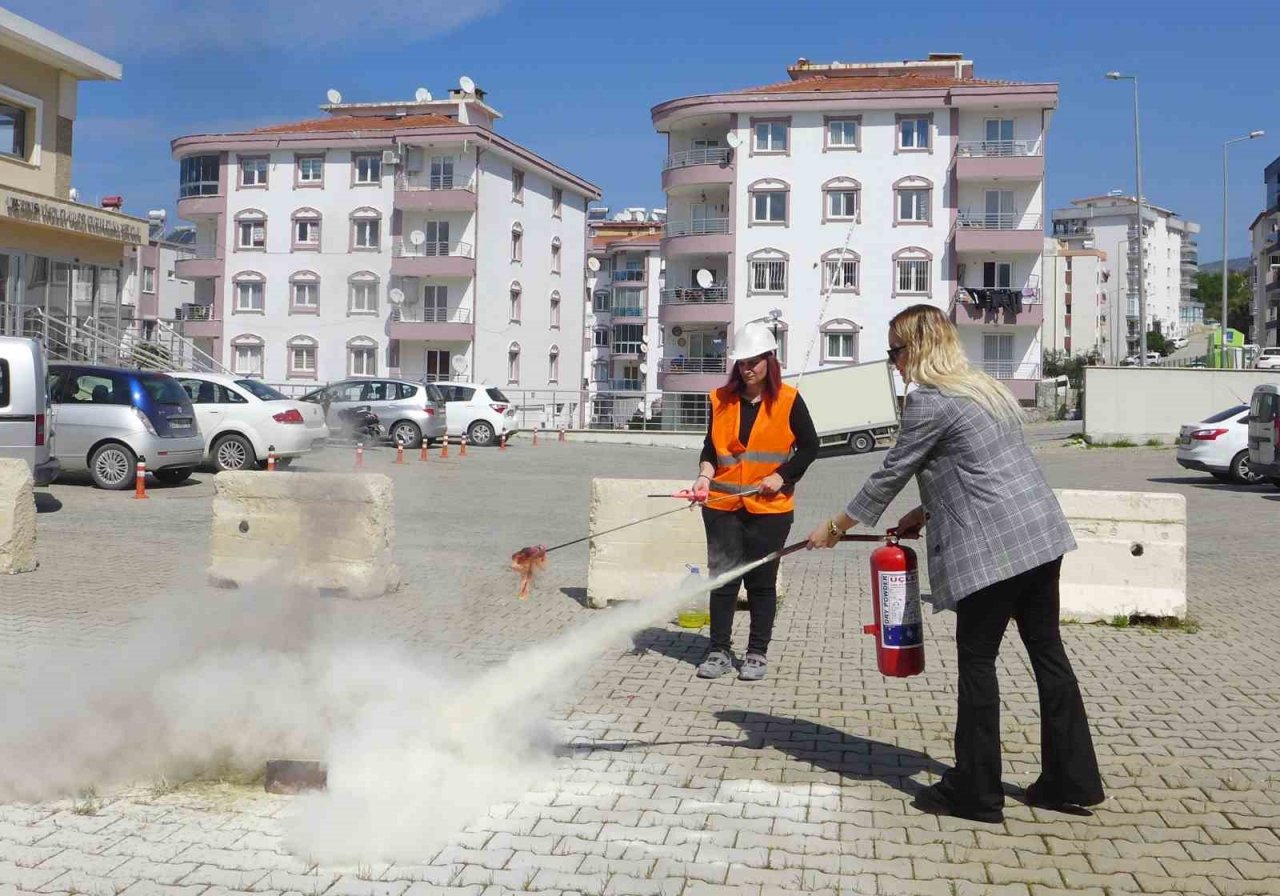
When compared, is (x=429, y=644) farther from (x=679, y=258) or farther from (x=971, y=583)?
(x=679, y=258)

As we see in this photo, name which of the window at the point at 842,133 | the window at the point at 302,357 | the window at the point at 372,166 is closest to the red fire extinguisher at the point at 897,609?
the window at the point at 372,166

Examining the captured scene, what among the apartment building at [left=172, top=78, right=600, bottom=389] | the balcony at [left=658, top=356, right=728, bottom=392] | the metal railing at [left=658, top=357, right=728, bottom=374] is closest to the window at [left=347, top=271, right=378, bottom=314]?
the apartment building at [left=172, top=78, right=600, bottom=389]

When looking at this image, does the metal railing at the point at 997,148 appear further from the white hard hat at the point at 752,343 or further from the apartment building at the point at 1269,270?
the apartment building at the point at 1269,270

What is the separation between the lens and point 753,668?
24.7ft

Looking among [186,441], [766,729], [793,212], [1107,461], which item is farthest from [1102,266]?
[766,729]

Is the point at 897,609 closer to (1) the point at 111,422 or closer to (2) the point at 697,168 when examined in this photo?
(1) the point at 111,422

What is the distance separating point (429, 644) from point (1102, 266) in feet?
447

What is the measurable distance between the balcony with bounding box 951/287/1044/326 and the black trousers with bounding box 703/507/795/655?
5095 centimetres

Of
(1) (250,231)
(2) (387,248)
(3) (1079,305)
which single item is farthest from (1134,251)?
(1) (250,231)

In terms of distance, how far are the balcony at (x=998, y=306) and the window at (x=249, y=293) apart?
130ft

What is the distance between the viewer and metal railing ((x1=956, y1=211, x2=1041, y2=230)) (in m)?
56.5

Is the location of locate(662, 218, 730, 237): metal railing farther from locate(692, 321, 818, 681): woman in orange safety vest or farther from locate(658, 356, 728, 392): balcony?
locate(692, 321, 818, 681): woman in orange safety vest

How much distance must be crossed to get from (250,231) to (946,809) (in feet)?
47.3

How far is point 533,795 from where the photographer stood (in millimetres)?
5273
